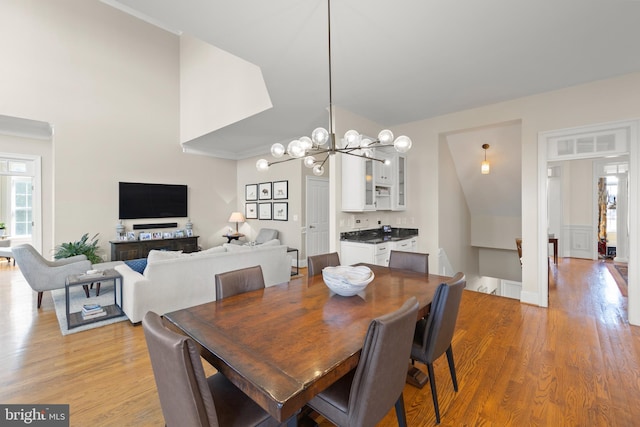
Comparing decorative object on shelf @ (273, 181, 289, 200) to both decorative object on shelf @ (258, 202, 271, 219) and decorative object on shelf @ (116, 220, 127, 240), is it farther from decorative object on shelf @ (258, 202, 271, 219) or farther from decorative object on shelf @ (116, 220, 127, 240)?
decorative object on shelf @ (116, 220, 127, 240)

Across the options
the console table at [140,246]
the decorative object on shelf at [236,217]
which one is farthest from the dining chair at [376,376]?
the decorative object on shelf at [236,217]

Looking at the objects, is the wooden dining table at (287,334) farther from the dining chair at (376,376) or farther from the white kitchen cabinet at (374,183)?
the white kitchen cabinet at (374,183)

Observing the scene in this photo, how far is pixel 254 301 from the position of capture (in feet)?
5.76

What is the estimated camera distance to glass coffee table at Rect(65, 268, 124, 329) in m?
3.03

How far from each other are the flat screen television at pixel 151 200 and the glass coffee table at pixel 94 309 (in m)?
2.57

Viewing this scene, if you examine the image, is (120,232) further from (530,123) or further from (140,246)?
(530,123)

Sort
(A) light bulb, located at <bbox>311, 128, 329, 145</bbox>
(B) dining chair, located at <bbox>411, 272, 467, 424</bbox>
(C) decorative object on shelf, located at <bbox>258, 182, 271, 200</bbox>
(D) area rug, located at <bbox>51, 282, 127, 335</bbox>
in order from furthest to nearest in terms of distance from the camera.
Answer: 1. (C) decorative object on shelf, located at <bbox>258, 182, 271, 200</bbox>
2. (D) area rug, located at <bbox>51, 282, 127, 335</bbox>
3. (A) light bulb, located at <bbox>311, 128, 329, 145</bbox>
4. (B) dining chair, located at <bbox>411, 272, 467, 424</bbox>

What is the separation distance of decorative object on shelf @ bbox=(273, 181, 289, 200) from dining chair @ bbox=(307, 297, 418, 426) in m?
5.14

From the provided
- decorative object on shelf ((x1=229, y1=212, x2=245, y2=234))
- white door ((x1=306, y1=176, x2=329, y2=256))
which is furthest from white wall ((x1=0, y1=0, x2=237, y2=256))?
white door ((x1=306, y1=176, x2=329, y2=256))

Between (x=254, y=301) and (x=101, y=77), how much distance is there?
611 cm

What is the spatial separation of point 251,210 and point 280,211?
117 centimetres

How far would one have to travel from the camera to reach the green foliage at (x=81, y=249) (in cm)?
462

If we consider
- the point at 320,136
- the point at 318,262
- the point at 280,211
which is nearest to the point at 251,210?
the point at 280,211

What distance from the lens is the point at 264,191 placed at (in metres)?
6.75
